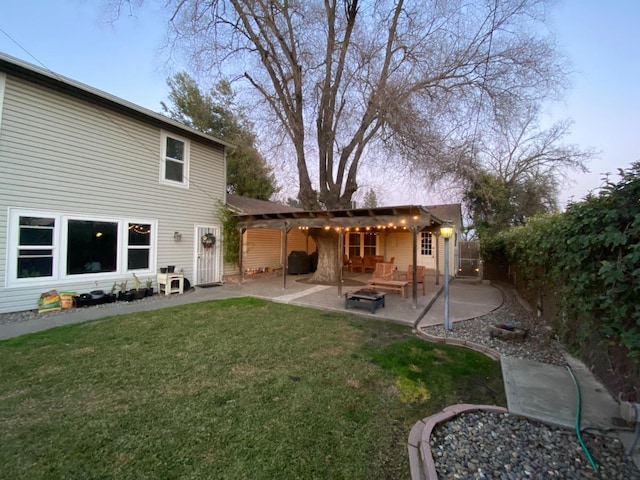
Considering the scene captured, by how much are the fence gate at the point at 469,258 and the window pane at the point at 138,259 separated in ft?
44.1

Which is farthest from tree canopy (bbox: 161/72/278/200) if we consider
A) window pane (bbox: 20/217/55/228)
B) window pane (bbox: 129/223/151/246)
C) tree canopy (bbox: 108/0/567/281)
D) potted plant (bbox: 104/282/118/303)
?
window pane (bbox: 20/217/55/228)

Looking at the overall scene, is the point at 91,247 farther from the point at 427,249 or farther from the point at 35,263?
the point at 427,249

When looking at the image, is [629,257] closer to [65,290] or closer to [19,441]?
[19,441]

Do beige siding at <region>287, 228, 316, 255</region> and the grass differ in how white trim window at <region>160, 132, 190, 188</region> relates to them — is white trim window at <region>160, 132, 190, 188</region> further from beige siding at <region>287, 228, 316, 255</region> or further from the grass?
beige siding at <region>287, 228, 316, 255</region>

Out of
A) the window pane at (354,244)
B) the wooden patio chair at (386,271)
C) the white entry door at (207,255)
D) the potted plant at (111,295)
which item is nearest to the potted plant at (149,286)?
the potted plant at (111,295)

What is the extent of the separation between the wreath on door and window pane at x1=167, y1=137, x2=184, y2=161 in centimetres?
270

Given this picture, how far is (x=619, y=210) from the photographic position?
86.0 inches

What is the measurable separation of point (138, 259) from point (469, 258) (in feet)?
45.9

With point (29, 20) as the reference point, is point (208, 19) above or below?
above

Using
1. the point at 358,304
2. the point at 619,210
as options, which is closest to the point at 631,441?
the point at 619,210

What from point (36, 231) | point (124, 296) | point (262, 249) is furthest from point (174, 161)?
point (262, 249)

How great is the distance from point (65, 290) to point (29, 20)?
633cm

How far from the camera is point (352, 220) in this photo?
8102 mm

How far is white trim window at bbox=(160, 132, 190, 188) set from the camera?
28.6 ft
